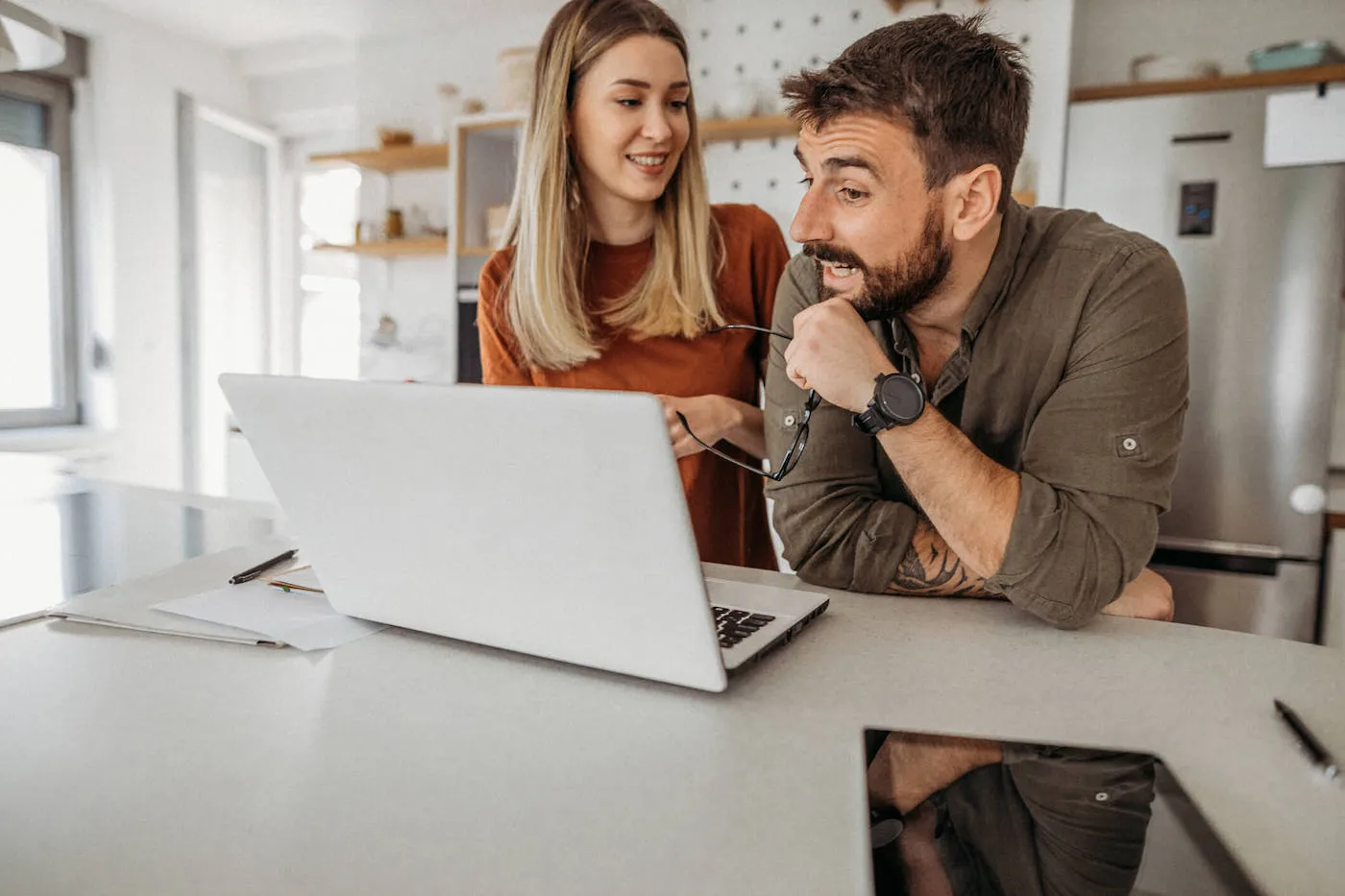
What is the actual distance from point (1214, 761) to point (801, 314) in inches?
23.1

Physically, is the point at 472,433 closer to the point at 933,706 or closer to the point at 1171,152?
the point at 933,706

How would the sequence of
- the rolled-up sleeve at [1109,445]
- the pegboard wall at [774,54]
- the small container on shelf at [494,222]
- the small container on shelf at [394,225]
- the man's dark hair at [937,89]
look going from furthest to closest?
the small container on shelf at [394,225]
the small container on shelf at [494,222]
the pegboard wall at [774,54]
the man's dark hair at [937,89]
the rolled-up sleeve at [1109,445]

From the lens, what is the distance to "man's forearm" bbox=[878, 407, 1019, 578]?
2.96 feet

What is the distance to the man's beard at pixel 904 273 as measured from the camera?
106 centimetres

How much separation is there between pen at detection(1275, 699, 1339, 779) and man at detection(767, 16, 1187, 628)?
210 mm

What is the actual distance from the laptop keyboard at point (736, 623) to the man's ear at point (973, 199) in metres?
0.56

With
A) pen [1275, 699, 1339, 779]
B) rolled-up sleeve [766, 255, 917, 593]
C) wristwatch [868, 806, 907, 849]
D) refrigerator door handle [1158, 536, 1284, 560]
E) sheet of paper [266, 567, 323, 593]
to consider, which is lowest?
refrigerator door handle [1158, 536, 1284, 560]

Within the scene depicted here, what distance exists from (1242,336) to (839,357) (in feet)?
6.24

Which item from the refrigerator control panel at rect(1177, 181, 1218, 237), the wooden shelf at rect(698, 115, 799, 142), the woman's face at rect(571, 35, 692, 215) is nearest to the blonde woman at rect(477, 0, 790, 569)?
the woman's face at rect(571, 35, 692, 215)

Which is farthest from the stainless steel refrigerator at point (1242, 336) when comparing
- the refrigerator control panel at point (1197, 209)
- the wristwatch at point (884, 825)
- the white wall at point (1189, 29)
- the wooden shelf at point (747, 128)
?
the wristwatch at point (884, 825)

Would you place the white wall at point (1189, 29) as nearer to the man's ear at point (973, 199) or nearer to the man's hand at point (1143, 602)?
the man's ear at point (973, 199)

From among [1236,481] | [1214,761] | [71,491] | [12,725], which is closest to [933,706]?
[1214,761]

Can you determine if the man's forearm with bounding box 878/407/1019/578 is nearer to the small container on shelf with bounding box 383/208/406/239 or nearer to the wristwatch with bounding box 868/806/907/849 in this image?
the wristwatch with bounding box 868/806/907/849

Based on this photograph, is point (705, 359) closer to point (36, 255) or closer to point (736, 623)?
point (736, 623)
